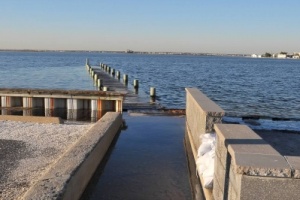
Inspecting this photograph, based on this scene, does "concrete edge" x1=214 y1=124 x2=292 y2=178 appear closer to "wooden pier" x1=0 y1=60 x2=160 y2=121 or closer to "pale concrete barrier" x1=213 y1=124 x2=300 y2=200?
"pale concrete barrier" x1=213 y1=124 x2=300 y2=200

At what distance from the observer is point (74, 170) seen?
6754 mm

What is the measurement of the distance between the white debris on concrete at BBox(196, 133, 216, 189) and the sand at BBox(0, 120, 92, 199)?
11.0 feet

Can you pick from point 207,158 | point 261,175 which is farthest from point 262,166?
point 207,158

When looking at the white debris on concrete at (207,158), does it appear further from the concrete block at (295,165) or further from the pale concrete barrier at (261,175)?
the concrete block at (295,165)

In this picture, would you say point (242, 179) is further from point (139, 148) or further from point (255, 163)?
point (139, 148)

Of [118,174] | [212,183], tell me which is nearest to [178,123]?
[118,174]

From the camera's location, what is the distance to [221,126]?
646 cm

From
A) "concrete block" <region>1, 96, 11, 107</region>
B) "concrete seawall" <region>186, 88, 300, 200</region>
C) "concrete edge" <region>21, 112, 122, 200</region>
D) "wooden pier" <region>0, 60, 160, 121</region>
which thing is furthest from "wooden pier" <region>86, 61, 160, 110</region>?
"concrete seawall" <region>186, 88, 300, 200</region>

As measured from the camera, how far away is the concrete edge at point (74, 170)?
19.0 ft

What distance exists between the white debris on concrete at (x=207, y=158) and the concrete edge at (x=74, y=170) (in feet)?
8.01

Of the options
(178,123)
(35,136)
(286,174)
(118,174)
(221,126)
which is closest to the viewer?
(286,174)

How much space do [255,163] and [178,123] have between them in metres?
11.7

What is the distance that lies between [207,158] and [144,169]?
2196 mm

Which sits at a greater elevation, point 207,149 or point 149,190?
point 207,149
